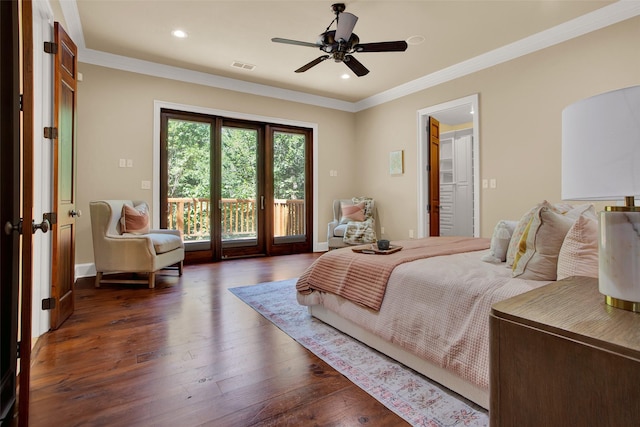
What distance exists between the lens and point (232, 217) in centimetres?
533

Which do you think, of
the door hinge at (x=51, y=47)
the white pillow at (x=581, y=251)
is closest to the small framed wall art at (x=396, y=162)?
the white pillow at (x=581, y=251)

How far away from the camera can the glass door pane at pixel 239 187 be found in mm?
5219

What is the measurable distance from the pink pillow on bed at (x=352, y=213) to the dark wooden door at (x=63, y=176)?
382 centimetres

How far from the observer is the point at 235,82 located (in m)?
5.12

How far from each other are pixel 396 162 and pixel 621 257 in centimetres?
481

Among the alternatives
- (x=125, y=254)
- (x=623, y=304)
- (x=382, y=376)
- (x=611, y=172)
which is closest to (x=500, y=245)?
(x=382, y=376)

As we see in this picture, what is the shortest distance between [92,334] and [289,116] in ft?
14.3

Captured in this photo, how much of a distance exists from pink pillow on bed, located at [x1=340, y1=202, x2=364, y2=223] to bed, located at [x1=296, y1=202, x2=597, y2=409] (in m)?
3.19

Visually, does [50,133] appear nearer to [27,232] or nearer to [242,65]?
[27,232]

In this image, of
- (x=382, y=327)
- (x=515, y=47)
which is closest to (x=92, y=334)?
(x=382, y=327)

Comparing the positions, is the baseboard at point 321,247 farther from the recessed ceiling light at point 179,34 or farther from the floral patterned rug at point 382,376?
the recessed ceiling light at point 179,34

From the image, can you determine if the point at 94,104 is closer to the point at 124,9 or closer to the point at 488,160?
the point at 124,9

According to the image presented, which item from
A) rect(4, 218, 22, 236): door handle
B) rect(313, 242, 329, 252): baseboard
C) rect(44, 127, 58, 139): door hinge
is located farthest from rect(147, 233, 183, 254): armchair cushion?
rect(313, 242, 329, 252): baseboard

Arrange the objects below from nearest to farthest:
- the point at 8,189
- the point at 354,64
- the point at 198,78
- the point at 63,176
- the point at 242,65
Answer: the point at 8,189 → the point at 63,176 → the point at 354,64 → the point at 242,65 → the point at 198,78
